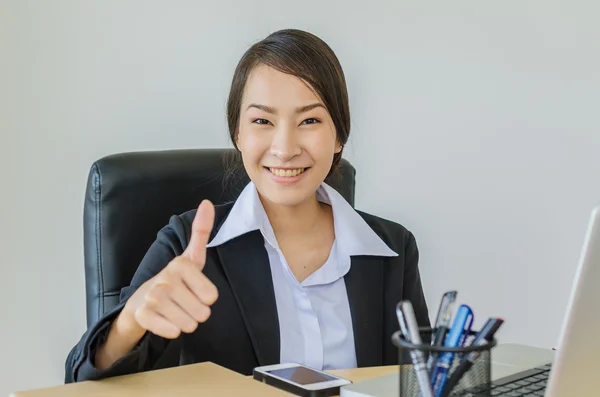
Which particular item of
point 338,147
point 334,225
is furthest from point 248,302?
point 338,147

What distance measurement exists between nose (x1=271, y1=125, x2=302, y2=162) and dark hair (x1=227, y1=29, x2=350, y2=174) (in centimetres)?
9

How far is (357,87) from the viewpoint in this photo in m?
2.29

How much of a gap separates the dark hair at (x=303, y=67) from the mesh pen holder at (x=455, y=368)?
2.28 ft

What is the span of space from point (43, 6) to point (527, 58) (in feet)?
4.11

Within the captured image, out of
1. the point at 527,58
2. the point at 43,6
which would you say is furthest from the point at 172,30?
the point at 527,58

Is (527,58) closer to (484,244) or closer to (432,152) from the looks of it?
(432,152)

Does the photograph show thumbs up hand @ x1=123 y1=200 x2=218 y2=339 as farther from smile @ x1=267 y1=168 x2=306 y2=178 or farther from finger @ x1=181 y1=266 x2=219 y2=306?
smile @ x1=267 y1=168 x2=306 y2=178

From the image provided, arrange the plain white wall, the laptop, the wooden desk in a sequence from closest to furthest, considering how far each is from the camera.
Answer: the laptop → the wooden desk → the plain white wall

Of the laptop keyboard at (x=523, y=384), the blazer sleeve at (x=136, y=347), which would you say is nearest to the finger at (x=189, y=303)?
the blazer sleeve at (x=136, y=347)

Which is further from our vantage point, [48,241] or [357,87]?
[357,87]

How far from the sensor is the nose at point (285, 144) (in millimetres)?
1321

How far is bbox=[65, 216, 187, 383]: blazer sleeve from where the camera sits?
96 centimetres

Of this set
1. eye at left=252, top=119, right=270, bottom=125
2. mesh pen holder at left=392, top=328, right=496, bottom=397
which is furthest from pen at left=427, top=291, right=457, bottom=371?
eye at left=252, top=119, right=270, bottom=125

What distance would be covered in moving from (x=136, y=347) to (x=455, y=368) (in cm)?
45
